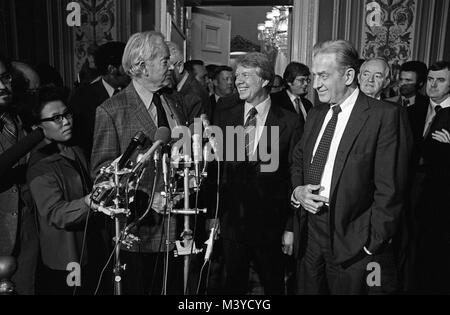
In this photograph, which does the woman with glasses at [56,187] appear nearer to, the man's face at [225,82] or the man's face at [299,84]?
the man's face at [299,84]

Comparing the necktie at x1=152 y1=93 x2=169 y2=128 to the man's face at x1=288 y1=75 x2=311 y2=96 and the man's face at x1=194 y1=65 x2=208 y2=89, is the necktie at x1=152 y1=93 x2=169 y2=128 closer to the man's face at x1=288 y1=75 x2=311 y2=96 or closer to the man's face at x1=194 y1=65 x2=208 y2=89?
the man's face at x1=288 y1=75 x2=311 y2=96

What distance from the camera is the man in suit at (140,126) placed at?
1.76 m

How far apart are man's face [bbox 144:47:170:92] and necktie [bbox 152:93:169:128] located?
0.26 ft

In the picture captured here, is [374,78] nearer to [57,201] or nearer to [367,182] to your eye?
[367,182]

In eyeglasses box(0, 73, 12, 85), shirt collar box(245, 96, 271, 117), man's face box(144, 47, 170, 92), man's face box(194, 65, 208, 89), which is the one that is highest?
man's face box(194, 65, 208, 89)

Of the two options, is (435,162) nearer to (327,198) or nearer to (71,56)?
(327,198)

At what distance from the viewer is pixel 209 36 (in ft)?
20.9

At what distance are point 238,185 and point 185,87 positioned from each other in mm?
1600

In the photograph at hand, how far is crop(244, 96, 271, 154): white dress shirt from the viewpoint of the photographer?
7.45 feet

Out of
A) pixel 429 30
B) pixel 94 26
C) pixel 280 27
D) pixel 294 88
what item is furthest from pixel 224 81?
pixel 280 27

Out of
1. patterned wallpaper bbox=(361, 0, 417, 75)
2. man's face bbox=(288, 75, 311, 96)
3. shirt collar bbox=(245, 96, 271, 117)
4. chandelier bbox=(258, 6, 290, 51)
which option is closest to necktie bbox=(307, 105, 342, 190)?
shirt collar bbox=(245, 96, 271, 117)

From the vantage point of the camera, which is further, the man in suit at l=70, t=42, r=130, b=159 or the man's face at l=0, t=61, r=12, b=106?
the man in suit at l=70, t=42, r=130, b=159

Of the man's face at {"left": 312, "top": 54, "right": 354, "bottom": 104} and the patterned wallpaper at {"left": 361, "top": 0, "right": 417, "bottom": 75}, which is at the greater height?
the patterned wallpaper at {"left": 361, "top": 0, "right": 417, "bottom": 75}

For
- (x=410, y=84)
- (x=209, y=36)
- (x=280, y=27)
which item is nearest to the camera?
(x=410, y=84)
